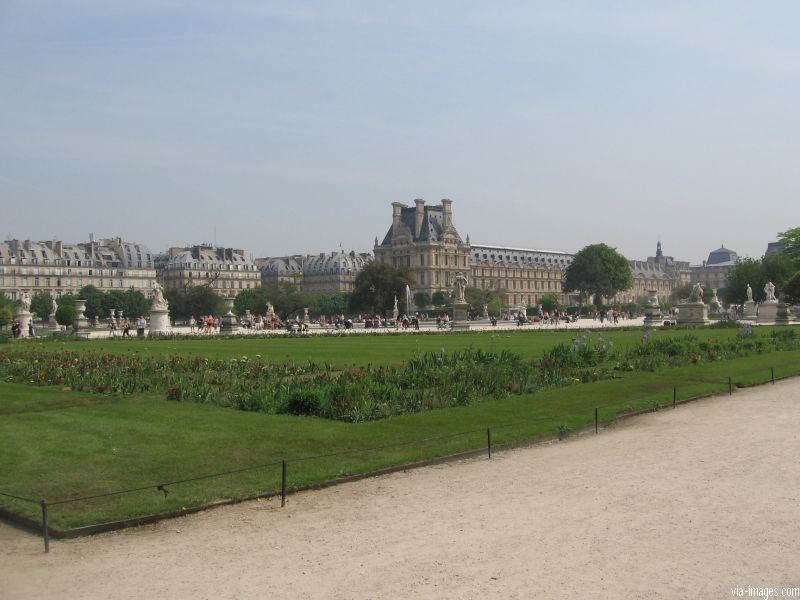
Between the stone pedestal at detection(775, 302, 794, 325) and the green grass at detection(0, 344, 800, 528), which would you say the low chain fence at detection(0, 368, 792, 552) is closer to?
the green grass at detection(0, 344, 800, 528)

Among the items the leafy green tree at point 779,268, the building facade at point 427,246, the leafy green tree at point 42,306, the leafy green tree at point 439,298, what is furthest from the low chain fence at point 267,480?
the building facade at point 427,246

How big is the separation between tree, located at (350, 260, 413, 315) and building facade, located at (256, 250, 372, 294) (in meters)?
70.2

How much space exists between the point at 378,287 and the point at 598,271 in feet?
155

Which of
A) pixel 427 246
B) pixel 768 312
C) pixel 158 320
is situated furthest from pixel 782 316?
pixel 427 246

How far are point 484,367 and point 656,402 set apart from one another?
212 inches

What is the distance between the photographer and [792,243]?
98562mm

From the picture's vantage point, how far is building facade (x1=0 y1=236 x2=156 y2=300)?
124 meters

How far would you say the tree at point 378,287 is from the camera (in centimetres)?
9319

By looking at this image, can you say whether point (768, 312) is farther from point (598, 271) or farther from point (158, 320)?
point (598, 271)

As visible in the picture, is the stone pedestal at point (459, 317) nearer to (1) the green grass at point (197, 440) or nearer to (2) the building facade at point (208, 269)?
(1) the green grass at point (197, 440)

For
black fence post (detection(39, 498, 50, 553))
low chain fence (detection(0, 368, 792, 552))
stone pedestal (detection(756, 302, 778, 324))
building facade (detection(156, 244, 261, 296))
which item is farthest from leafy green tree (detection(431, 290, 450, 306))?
black fence post (detection(39, 498, 50, 553))

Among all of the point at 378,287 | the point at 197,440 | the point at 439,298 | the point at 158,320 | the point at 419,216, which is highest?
the point at 419,216

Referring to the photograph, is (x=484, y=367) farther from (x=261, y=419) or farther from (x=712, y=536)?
(x=712, y=536)

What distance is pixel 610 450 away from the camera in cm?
1380
